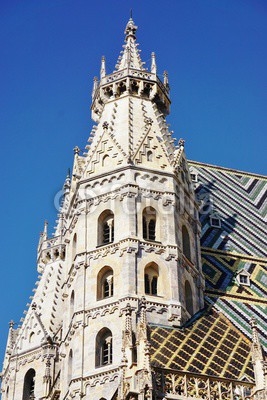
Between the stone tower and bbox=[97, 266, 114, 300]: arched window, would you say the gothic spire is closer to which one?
the stone tower

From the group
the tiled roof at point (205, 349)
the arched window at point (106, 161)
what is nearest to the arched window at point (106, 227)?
the arched window at point (106, 161)

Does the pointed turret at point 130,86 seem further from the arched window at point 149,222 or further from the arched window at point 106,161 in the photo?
the arched window at point 149,222

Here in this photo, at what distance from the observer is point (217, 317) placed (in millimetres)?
25641

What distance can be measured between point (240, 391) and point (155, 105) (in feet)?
34.5

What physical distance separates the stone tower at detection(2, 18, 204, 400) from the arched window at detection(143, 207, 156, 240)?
0.02 m

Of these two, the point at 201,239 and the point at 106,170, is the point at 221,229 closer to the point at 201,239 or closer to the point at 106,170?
the point at 201,239

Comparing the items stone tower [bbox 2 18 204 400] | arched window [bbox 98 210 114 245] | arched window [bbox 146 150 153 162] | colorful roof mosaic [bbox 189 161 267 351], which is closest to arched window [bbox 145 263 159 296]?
stone tower [bbox 2 18 204 400]

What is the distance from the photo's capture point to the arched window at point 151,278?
25.0 m

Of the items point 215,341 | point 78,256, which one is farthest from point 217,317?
point 78,256

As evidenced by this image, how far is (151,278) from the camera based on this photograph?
25.2 m

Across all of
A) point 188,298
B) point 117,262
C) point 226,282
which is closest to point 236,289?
point 226,282

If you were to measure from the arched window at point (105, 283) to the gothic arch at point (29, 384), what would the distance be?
16.9 feet

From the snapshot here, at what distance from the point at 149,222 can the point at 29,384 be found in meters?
6.15

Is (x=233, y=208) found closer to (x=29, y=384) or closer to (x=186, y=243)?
(x=186, y=243)
